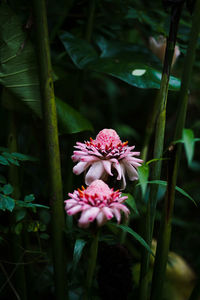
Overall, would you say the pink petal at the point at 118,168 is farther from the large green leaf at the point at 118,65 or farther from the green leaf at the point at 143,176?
the large green leaf at the point at 118,65

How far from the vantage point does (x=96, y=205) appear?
1.89 ft

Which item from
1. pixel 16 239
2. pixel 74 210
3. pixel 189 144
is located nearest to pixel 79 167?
pixel 74 210

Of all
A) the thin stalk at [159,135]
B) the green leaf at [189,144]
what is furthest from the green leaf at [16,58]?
the green leaf at [189,144]

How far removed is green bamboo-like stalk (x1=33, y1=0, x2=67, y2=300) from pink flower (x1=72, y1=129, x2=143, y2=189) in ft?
0.38

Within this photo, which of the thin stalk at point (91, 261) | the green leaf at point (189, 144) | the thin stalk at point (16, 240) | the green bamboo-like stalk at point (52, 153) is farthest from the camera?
the thin stalk at point (16, 240)

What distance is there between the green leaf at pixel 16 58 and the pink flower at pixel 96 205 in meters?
0.45

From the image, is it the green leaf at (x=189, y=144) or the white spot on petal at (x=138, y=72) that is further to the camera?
the white spot on petal at (x=138, y=72)

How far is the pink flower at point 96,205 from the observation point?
0.56 m

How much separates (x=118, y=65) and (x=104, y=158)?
0.42 meters

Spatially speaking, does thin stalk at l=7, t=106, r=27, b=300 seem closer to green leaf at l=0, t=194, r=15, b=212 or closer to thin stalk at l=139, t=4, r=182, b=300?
green leaf at l=0, t=194, r=15, b=212

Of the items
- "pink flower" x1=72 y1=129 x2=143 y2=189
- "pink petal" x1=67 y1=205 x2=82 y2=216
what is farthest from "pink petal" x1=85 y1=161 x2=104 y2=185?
"pink petal" x1=67 y1=205 x2=82 y2=216

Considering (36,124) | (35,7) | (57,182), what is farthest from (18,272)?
(35,7)

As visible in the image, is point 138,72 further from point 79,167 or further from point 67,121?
point 79,167

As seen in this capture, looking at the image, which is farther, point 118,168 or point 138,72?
point 138,72
